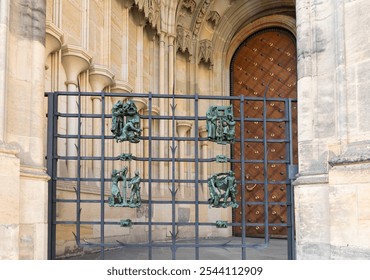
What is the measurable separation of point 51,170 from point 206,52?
322 inches

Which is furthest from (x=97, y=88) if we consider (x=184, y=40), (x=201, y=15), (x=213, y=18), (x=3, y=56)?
(x=213, y=18)

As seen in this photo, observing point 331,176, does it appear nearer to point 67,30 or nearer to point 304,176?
point 304,176

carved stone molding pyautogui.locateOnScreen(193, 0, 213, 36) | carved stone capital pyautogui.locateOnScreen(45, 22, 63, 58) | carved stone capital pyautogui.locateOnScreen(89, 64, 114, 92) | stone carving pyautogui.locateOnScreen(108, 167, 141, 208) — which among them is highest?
carved stone molding pyautogui.locateOnScreen(193, 0, 213, 36)

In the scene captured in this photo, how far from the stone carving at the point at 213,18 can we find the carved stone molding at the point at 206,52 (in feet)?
1.82

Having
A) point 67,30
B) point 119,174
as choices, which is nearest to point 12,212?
point 119,174

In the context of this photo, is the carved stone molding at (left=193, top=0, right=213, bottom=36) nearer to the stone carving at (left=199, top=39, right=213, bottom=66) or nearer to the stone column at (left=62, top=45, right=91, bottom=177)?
the stone carving at (left=199, top=39, right=213, bottom=66)

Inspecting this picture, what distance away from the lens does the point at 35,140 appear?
463cm

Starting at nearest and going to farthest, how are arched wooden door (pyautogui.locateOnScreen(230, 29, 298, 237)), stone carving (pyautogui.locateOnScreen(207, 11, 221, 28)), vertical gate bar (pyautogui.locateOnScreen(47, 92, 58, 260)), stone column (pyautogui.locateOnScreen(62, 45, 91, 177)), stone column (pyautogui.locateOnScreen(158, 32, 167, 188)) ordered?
vertical gate bar (pyautogui.locateOnScreen(47, 92, 58, 260)) < stone column (pyautogui.locateOnScreen(62, 45, 91, 177)) < stone column (pyautogui.locateOnScreen(158, 32, 167, 188)) < arched wooden door (pyautogui.locateOnScreen(230, 29, 298, 237)) < stone carving (pyautogui.locateOnScreen(207, 11, 221, 28))

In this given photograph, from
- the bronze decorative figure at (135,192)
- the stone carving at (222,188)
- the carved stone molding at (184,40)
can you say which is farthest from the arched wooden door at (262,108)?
the bronze decorative figure at (135,192)

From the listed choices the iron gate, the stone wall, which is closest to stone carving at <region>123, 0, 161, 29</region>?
the iron gate

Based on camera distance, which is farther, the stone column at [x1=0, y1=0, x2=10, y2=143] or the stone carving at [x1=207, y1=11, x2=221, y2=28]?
the stone carving at [x1=207, y1=11, x2=221, y2=28]

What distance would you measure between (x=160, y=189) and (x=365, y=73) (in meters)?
6.24

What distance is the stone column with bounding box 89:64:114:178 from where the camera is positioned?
7742 mm

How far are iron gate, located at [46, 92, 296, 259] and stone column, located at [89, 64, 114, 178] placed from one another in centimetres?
2
